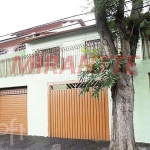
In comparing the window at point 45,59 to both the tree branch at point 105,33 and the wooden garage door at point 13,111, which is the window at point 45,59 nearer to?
the wooden garage door at point 13,111

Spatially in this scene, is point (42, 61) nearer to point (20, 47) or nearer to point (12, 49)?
point (20, 47)

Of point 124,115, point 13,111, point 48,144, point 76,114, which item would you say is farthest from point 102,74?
point 13,111

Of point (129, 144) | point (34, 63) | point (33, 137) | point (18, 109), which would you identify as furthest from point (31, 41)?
point (129, 144)

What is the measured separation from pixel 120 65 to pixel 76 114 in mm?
3378

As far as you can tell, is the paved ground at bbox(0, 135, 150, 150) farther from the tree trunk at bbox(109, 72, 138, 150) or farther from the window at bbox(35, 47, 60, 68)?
the window at bbox(35, 47, 60, 68)

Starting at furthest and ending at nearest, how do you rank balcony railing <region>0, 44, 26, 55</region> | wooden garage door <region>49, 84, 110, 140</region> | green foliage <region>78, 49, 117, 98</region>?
balcony railing <region>0, 44, 26, 55</region>, wooden garage door <region>49, 84, 110, 140</region>, green foliage <region>78, 49, 117, 98</region>

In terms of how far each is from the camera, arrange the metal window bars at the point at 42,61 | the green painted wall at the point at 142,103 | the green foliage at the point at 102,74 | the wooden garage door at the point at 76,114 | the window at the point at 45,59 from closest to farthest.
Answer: the green foliage at the point at 102,74 < the green painted wall at the point at 142,103 < the wooden garage door at the point at 76,114 < the metal window bars at the point at 42,61 < the window at the point at 45,59

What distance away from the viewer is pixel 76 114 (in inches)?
349

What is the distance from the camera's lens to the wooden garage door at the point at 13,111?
10.5m

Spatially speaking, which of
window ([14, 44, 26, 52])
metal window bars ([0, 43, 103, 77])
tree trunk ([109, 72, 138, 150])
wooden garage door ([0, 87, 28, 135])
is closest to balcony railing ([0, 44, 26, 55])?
window ([14, 44, 26, 52])

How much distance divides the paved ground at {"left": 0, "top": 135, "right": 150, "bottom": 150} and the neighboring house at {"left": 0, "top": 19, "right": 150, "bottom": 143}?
1.27 feet

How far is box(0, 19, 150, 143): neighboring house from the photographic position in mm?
8084

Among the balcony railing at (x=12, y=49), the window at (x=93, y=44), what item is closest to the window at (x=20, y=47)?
the balcony railing at (x=12, y=49)

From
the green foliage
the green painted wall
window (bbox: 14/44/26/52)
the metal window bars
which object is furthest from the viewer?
→ window (bbox: 14/44/26/52)
